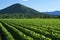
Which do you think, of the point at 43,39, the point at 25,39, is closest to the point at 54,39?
the point at 43,39

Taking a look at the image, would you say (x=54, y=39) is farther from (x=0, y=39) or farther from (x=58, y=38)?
(x=0, y=39)

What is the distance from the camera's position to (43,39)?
1655 cm

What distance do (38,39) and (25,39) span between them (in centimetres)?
131

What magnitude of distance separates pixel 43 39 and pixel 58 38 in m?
1.93

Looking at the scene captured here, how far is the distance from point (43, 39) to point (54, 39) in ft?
5.02

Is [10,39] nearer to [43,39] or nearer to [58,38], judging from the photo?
[43,39]

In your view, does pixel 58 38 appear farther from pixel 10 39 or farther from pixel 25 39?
pixel 10 39

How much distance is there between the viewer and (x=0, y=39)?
19625 millimetres

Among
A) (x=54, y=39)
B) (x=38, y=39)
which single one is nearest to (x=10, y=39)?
(x=38, y=39)

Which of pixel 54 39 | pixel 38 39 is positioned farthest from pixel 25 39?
pixel 54 39

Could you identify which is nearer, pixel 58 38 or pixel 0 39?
pixel 58 38

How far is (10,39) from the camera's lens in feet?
57.7

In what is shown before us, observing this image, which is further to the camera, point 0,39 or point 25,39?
point 0,39

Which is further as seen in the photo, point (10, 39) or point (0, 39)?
point (0, 39)
